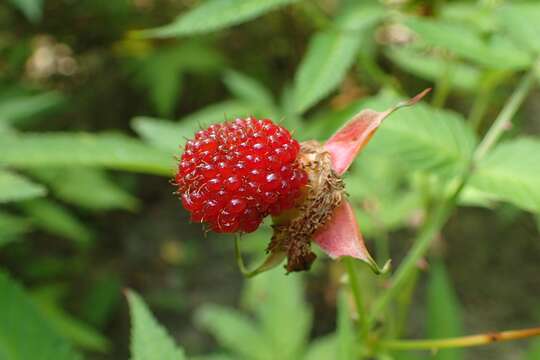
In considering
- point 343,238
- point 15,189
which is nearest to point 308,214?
point 343,238

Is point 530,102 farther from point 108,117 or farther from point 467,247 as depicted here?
point 108,117

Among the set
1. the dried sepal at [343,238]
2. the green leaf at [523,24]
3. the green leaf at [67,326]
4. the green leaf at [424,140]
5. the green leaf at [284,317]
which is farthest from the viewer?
the green leaf at [67,326]

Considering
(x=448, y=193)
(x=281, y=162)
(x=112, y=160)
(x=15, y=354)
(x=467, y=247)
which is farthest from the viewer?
(x=467, y=247)

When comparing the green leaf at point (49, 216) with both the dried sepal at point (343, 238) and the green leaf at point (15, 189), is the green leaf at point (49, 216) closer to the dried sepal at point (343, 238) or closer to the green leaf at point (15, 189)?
the green leaf at point (15, 189)

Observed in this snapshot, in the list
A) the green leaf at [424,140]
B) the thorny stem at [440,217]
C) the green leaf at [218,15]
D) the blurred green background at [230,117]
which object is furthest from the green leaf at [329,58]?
the thorny stem at [440,217]

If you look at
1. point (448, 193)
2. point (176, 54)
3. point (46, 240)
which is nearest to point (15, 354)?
point (448, 193)

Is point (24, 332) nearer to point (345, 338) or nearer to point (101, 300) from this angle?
point (345, 338)
